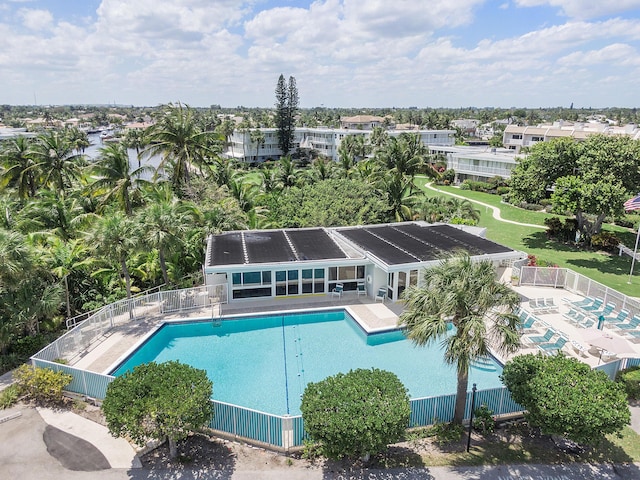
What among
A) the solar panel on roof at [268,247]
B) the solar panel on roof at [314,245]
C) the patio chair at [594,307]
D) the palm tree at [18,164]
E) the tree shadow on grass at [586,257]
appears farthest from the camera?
the palm tree at [18,164]

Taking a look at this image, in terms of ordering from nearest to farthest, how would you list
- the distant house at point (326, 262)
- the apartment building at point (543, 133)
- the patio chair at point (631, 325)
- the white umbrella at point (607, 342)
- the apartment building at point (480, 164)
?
1. the white umbrella at point (607, 342)
2. the patio chair at point (631, 325)
3. the distant house at point (326, 262)
4. the apartment building at point (480, 164)
5. the apartment building at point (543, 133)

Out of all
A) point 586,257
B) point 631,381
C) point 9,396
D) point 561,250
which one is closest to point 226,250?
point 9,396

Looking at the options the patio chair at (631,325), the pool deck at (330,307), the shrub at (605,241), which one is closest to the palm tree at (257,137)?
the shrub at (605,241)

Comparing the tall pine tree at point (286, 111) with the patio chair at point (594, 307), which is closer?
the patio chair at point (594, 307)

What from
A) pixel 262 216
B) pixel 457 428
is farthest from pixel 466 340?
pixel 262 216

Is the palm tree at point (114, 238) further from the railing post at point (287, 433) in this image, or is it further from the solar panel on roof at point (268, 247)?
the railing post at point (287, 433)

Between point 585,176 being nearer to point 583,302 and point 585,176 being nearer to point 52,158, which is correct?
point 583,302

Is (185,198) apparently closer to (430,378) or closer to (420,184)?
(430,378)
